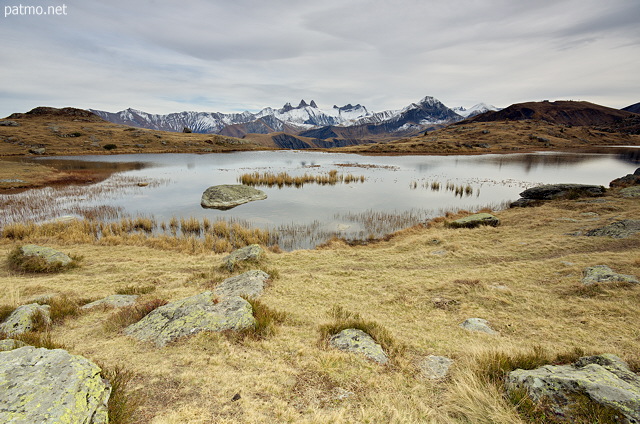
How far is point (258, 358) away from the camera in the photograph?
24.1ft

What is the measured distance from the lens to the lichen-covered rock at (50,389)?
4.05 metres

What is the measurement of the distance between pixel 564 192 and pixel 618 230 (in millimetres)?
21760

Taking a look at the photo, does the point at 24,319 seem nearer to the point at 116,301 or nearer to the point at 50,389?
the point at 116,301

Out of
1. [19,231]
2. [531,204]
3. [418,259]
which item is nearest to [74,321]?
[418,259]

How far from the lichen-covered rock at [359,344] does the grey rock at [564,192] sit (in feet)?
131

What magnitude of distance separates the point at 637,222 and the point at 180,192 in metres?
50.6

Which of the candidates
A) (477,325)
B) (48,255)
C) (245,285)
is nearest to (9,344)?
(245,285)

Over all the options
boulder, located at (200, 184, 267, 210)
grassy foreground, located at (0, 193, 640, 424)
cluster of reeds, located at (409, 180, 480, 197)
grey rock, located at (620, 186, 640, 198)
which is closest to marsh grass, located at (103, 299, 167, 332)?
grassy foreground, located at (0, 193, 640, 424)

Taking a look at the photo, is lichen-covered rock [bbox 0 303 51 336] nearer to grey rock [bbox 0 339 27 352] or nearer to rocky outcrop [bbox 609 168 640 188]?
grey rock [bbox 0 339 27 352]

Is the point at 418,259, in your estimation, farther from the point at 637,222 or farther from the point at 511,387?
the point at 637,222

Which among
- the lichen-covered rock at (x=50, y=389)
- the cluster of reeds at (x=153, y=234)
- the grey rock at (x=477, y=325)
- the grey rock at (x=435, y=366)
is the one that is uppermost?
the lichen-covered rock at (x=50, y=389)

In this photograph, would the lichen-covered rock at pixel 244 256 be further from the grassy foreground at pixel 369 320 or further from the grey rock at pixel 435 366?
the grey rock at pixel 435 366

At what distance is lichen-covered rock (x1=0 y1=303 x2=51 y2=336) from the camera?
8328 millimetres

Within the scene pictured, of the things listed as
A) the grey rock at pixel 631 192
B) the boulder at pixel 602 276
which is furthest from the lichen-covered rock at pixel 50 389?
the grey rock at pixel 631 192
